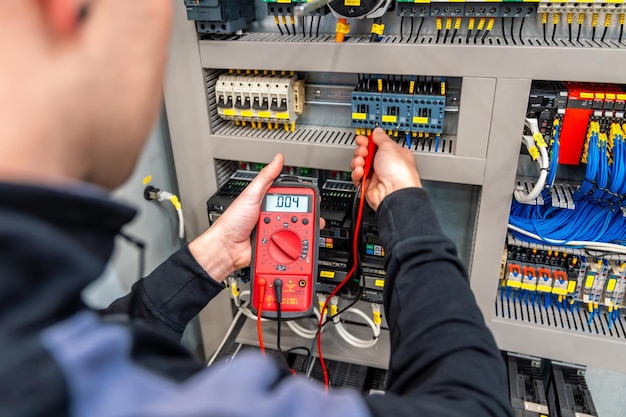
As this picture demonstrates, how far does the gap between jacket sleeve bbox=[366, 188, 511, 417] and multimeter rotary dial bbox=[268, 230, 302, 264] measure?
10.9 inches

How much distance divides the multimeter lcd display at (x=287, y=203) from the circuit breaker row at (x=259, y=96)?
10.3 inches

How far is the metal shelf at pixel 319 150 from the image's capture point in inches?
47.1

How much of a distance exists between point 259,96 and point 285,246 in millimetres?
424

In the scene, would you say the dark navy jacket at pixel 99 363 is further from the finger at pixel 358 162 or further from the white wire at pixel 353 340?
the white wire at pixel 353 340

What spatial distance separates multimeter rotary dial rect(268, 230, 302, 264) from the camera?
3.74 ft

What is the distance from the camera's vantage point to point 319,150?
4.21 feet

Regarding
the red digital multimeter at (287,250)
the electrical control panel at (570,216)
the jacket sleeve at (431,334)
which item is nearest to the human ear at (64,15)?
the jacket sleeve at (431,334)

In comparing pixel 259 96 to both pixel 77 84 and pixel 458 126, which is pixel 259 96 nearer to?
pixel 458 126

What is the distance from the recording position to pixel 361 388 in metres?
1.44

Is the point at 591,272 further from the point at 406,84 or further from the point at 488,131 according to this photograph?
the point at 406,84

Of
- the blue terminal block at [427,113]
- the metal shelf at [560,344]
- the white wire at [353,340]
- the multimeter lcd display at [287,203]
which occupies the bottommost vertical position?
the white wire at [353,340]

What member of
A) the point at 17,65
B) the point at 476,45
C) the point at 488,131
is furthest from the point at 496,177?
the point at 17,65

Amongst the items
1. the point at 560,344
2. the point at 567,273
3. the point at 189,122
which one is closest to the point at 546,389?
the point at 560,344

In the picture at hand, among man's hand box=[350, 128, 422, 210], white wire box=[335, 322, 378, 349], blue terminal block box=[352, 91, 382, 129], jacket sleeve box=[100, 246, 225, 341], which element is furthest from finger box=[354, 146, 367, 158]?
white wire box=[335, 322, 378, 349]
